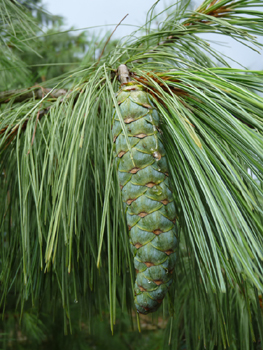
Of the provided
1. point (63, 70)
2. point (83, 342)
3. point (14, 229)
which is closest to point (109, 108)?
point (14, 229)

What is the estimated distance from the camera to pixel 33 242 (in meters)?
0.47

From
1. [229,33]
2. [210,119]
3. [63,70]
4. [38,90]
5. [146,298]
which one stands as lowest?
[146,298]

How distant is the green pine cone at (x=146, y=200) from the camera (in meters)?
0.29

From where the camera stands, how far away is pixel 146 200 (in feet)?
0.95

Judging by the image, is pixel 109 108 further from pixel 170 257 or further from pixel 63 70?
pixel 63 70

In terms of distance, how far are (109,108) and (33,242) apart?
22 cm

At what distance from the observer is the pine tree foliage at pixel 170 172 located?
26 centimetres

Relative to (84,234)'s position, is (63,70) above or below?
above

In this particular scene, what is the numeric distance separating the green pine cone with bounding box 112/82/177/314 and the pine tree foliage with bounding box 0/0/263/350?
16 millimetres

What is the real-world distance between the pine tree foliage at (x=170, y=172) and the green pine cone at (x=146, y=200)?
2cm

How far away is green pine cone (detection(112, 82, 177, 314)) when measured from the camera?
29cm

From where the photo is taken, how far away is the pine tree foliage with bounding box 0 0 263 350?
0.26m

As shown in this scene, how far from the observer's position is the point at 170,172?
1.10ft

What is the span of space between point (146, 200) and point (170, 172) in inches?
2.3
